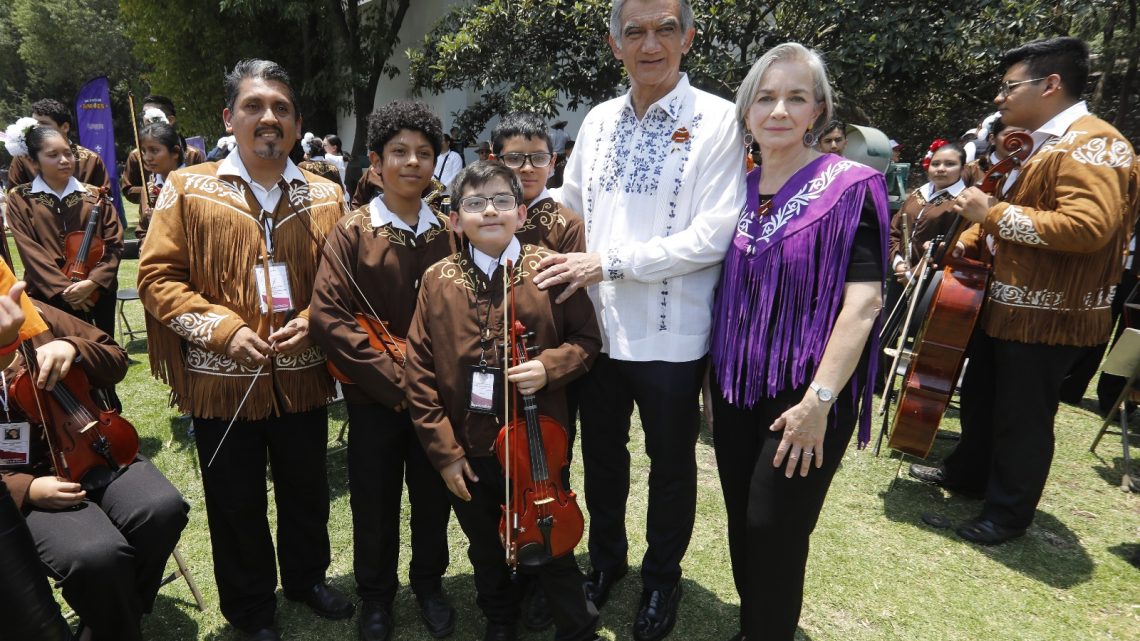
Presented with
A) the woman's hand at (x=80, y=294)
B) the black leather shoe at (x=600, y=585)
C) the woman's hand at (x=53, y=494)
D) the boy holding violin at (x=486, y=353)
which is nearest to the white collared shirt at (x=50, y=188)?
the woman's hand at (x=80, y=294)

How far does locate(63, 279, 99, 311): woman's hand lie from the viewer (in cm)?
457

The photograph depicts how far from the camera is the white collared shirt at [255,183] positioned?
2.37 m

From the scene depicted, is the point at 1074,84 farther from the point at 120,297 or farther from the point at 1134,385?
the point at 120,297

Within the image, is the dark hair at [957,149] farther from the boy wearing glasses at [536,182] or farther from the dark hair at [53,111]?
the dark hair at [53,111]

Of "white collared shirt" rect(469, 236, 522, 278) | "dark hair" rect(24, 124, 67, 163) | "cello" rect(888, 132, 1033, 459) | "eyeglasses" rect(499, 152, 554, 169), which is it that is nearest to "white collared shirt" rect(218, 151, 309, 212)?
"white collared shirt" rect(469, 236, 522, 278)

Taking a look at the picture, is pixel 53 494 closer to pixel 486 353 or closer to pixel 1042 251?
pixel 486 353

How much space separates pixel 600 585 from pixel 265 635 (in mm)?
1352

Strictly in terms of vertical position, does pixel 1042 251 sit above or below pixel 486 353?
above

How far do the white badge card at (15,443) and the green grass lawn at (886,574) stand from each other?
3.14 feet

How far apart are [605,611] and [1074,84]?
3122 mm

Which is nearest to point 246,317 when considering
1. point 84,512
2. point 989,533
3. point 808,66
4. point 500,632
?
point 84,512

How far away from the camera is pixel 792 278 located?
6.59 feet

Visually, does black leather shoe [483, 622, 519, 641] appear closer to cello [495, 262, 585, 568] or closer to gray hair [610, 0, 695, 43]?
cello [495, 262, 585, 568]

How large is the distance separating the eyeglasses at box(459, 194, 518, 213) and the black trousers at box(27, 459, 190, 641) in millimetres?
1508
